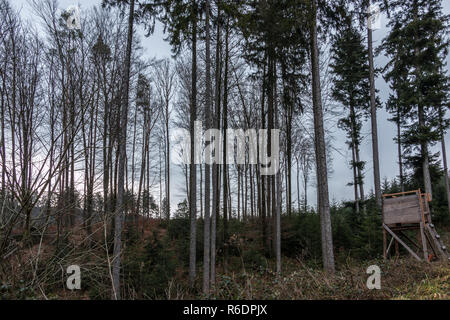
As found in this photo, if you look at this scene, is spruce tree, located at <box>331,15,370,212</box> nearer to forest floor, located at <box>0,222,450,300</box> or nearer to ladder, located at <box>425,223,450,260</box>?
ladder, located at <box>425,223,450,260</box>

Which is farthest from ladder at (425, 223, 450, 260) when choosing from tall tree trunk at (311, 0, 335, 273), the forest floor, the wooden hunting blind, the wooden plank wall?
the forest floor

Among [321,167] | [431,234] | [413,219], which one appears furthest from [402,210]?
[321,167]

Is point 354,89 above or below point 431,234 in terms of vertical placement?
above

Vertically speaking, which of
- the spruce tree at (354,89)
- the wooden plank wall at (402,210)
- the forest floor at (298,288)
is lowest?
the forest floor at (298,288)

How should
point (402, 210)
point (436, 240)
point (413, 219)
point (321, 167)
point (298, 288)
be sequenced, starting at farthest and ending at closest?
point (402, 210) → point (413, 219) → point (436, 240) → point (321, 167) → point (298, 288)

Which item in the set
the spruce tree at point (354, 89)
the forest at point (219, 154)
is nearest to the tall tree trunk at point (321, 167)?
the forest at point (219, 154)

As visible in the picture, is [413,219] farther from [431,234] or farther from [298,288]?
[298,288]

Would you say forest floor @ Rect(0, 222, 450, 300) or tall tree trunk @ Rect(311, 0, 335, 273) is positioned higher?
tall tree trunk @ Rect(311, 0, 335, 273)

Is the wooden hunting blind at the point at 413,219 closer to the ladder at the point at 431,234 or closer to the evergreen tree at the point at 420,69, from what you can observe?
the ladder at the point at 431,234

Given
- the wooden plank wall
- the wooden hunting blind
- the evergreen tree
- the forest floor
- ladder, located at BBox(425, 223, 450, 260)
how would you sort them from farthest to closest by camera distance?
1. the evergreen tree
2. the wooden plank wall
3. the wooden hunting blind
4. ladder, located at BBox(425, 223, 450, 260)
5. the forest floor

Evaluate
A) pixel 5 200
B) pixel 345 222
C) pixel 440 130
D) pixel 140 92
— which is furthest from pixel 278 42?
pixel 440 130

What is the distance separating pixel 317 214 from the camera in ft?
48.9

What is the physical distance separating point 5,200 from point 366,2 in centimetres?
1126

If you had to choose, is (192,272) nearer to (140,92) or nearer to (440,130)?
(140,92)
